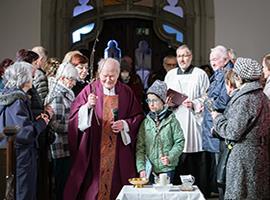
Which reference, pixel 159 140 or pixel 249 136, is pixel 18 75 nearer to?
pixel 159 140

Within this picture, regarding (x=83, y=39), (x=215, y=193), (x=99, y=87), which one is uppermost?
(x=83, y=39)

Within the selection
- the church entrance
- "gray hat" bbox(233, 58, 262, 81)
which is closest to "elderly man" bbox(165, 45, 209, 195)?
"gray hat" bbox(233, 58, 262, 81)

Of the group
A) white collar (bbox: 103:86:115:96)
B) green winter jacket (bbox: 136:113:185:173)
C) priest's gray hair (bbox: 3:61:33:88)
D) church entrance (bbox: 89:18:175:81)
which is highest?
church entrance (bbox: 89:18:175:81)

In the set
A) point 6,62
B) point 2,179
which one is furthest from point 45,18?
point 2,179

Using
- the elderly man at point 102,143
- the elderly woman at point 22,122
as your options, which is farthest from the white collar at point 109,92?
A: the elderly woman at point 22,122

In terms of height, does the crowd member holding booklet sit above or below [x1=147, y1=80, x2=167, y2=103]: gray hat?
below

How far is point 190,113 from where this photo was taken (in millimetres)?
5781

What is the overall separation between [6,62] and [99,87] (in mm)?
1353

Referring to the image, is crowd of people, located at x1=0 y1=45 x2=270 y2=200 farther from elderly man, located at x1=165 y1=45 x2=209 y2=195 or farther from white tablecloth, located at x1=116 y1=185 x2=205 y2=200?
white tablecloth, located at x1=116 y1=185 x2=205 y2=200

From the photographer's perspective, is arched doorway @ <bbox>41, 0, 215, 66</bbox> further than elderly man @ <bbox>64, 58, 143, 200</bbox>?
Yes

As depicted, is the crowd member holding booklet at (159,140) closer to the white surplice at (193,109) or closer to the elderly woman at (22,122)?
the elderly woman at (22,122)

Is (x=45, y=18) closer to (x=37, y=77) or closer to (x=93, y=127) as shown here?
(x=37, y=77)

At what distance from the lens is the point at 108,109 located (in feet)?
16.1

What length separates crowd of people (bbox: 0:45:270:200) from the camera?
4008mm
